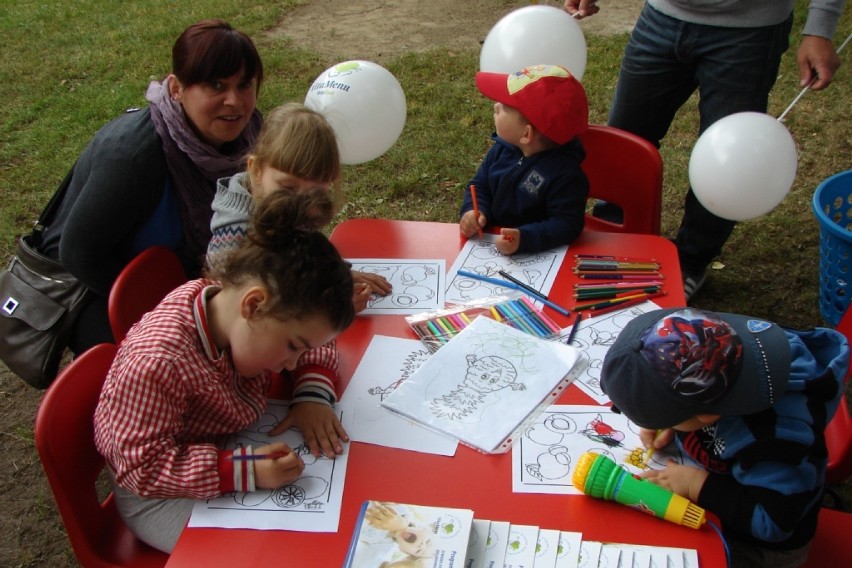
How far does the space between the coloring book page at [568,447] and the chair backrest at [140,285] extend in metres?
1.03

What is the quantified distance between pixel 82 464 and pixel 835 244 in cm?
244

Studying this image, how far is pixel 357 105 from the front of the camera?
2.27m

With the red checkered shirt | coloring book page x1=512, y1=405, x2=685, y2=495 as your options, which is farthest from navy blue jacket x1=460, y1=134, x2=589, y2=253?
the red checkered shirt

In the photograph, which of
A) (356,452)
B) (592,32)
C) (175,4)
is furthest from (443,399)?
(175,4)

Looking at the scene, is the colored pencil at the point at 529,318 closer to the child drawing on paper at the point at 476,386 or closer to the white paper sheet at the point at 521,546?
the child drawing on paper at the point at 476,386

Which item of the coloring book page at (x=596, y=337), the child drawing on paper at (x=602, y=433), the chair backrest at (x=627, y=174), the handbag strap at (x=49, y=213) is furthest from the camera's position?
the chair backrest at (x=627, y=174)

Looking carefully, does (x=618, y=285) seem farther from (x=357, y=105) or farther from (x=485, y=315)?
(x=357, y=105)

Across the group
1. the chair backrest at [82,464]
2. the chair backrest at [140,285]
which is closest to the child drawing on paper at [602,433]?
the chair backrest at [82,464]

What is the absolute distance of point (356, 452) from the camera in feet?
4.48

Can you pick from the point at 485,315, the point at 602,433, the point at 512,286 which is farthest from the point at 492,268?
the point at 602,433

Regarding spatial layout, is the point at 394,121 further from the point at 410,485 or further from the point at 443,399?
the point at 410,485

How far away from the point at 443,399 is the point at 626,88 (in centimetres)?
180

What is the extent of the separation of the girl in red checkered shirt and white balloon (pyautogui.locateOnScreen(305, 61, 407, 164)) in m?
0.85

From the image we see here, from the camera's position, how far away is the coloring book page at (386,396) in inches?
54.4
